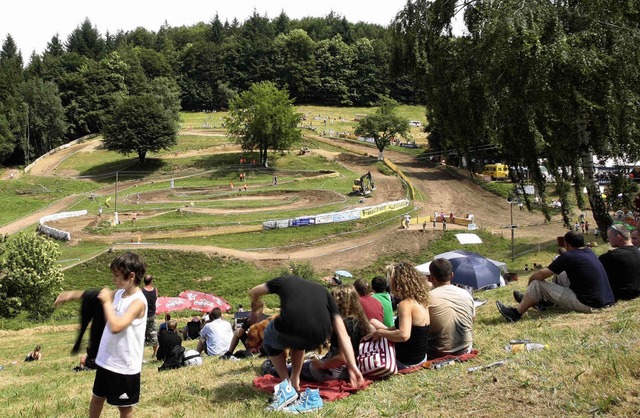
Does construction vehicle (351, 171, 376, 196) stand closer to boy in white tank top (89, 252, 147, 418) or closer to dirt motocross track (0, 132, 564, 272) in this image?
dirt motocross track (0, 132, 564, 272)

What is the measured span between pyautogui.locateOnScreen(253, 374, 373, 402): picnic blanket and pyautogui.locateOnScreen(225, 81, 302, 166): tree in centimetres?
6595

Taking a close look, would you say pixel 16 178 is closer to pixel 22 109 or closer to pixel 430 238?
pixel 22 109

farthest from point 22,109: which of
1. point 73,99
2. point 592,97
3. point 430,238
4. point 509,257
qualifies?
point 592,97

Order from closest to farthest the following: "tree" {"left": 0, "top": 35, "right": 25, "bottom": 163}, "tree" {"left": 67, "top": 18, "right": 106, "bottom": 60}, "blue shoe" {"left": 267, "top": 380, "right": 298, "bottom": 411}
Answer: "blue shoe" {"left": 267, "top": 380, "right": 298, "bottom": 411} < "tree" {"left": 0, "top": 35, "right": 25, "bottom": 163} < "tree" {"left": 67, "top": 18, "right": 106, "bottom": 60}

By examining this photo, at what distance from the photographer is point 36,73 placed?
4304 inches

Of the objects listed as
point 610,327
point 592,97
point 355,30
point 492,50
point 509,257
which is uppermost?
point 355,30

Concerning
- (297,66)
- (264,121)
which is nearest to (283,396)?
(264,121)

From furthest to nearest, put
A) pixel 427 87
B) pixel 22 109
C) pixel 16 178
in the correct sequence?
1. pixel 22 109
2. pixel 16 178
3. pixel 427 87

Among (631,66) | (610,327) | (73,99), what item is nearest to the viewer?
(610,327)

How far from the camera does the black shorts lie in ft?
17.2

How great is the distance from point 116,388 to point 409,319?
337cm

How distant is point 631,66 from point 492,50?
3.32 meters

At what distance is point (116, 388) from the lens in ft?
17.2

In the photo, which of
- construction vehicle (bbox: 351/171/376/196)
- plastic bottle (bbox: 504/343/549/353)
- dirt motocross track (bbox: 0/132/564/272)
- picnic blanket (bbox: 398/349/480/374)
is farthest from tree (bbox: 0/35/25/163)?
plastic bottle (bbox: 504/343/549/353)
